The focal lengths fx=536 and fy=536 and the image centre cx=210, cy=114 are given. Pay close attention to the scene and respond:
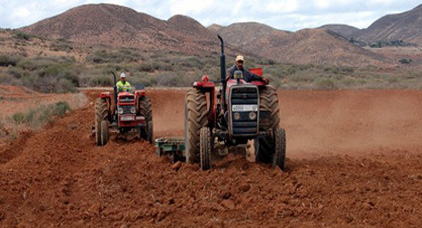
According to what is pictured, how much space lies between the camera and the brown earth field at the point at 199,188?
668 cm

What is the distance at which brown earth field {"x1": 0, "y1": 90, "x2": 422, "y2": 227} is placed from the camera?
6.68 metres

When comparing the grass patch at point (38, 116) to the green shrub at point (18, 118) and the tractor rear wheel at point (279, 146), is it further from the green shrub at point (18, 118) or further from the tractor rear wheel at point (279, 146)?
the tractor rear wheel at point (279, 146)

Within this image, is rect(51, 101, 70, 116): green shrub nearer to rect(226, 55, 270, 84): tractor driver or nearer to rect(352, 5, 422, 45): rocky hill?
rect(226, 55, 270, 84): tractor driver

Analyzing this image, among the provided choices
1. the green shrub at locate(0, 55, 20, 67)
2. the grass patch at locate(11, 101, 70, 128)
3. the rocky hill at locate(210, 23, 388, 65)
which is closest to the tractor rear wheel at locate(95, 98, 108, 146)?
the grass patch at locate(11, 101, 70, 128)

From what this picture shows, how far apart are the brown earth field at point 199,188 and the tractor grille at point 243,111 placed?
2.11 feet

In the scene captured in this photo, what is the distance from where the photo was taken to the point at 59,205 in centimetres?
768

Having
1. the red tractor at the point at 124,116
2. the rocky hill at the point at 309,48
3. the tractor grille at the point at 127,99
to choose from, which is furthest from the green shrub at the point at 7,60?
the rocky hill at the point at 309,48

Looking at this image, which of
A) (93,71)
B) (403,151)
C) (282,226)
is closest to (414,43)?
(93,71)

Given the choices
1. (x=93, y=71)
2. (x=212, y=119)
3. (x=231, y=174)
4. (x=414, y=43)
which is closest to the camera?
(x=231, y=174)

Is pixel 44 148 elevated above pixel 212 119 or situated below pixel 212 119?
below

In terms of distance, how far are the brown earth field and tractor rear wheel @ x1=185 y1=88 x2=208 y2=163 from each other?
29 cm

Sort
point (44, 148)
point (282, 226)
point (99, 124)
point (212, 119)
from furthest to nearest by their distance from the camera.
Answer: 1. point (99, 124)
2. point (44, 148)
3. point (212, 119)
4. point (282, 226)

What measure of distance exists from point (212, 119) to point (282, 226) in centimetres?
395

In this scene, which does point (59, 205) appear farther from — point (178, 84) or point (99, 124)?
point (178, 84)
